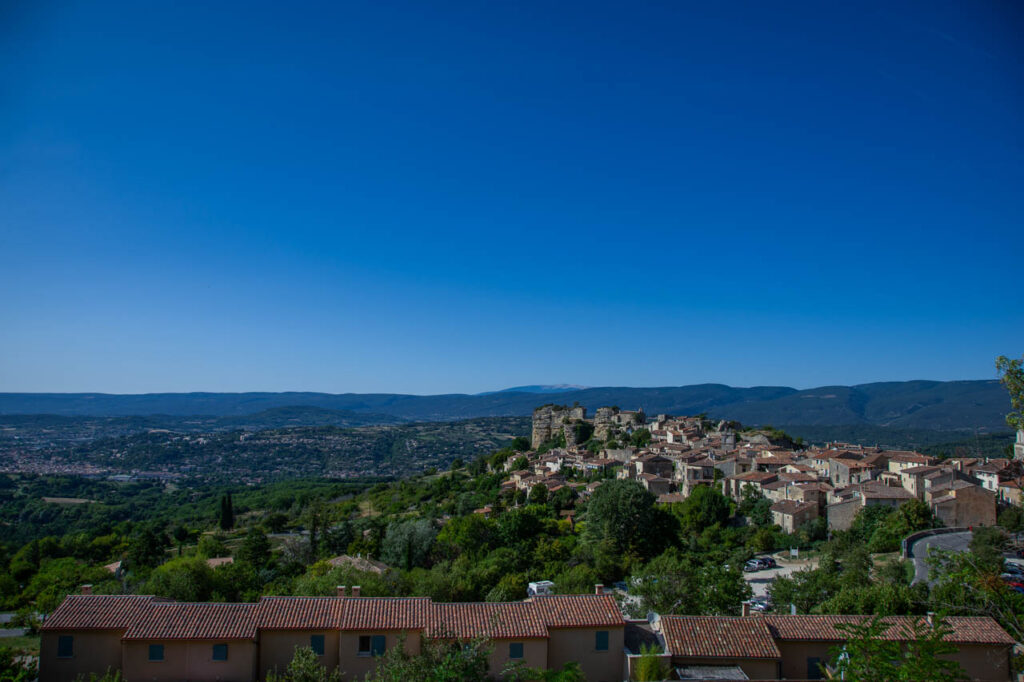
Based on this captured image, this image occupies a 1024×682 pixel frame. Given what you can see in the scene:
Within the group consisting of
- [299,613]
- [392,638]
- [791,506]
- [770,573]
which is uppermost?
[299,613]

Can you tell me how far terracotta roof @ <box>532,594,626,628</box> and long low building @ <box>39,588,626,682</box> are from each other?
34 mm

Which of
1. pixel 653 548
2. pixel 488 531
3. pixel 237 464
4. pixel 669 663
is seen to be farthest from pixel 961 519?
pixel 237 464

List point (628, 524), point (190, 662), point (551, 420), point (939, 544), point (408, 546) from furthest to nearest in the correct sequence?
point (551, 420)
point (628, 524)
point (408, 546)
point (939, 544)
point (190, 662)

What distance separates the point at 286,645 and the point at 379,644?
229 cm

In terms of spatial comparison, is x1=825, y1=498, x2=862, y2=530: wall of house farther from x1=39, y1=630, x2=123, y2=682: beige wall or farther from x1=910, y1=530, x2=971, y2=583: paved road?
Answer: x1=39, y1=630, x2=123, y2=682: beige wall

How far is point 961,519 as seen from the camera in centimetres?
3919

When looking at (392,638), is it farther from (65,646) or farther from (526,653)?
(65,646)

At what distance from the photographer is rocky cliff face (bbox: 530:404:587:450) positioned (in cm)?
9162

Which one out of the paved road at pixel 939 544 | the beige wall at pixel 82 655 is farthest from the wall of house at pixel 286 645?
the paved road at pixel 939 544

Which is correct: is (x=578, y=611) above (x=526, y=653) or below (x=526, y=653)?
above

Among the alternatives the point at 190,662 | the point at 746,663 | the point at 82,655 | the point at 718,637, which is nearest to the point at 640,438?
the point at 718,637

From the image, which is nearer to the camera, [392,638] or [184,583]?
[392,638]

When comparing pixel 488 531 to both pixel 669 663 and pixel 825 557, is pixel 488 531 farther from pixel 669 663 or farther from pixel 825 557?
pixel 669 663

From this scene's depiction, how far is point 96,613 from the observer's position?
57.1 feet
